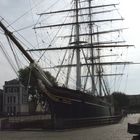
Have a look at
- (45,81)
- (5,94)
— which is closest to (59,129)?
(45,81)

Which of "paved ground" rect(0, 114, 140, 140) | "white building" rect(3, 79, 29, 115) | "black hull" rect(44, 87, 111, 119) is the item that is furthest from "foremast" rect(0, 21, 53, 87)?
"white building" rect(3, 79, 29, 115)

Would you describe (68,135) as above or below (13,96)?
below

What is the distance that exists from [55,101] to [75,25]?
2139 cm

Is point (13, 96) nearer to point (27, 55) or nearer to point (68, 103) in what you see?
point (68, 103)

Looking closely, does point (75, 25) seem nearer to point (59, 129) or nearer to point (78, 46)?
point (78, 46)

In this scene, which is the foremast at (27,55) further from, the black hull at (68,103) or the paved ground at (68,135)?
the paved ground at (68,135)

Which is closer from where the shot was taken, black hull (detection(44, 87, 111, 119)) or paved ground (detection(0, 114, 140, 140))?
paved ground (detection(0, 114, 140, 140))

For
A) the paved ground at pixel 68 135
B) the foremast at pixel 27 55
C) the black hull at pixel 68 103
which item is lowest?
the paved ground at pixel 68 135

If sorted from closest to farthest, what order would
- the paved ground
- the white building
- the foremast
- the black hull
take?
the paved ground
the foremast
the black hull
the white building

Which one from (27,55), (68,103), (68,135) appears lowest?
(68,135)

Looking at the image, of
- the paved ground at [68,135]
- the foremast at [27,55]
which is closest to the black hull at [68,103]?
the foremast at [27,55]

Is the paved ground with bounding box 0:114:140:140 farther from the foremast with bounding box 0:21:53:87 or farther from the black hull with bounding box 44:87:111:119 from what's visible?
the foremast with bounding box 0:21:53:87

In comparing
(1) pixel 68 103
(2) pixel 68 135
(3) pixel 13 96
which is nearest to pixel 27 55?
(1) pixel 68 103

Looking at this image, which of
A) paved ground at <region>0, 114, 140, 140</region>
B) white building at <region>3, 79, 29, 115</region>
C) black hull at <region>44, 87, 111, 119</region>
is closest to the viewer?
paved ground at <region>0, 114, 140, 140</region>
